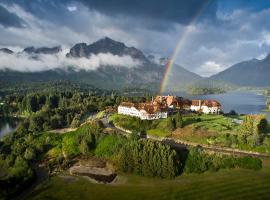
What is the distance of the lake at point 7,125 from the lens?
130 meters

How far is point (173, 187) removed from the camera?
5866cm

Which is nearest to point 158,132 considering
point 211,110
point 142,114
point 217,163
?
point 142,114

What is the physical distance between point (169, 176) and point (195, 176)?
17.1 feet

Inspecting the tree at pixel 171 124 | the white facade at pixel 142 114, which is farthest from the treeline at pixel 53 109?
the tree at pixel 171 124

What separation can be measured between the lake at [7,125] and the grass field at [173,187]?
73449mm

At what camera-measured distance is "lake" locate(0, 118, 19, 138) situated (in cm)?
13045

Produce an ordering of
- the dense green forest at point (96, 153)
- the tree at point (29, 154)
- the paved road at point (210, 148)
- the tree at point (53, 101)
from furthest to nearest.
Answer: the tree at point (53, 101), the tree at point (29, 154), the paved road at point (210, 148), the dense green forest at point (96, 153)

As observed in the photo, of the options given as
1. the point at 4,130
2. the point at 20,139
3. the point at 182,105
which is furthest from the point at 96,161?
the point at 4,130

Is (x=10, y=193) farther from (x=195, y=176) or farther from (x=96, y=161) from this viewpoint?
(x=195, y=176)

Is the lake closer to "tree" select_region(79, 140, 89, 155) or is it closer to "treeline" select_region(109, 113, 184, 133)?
"treeline" select_region(109, 113, 184, 133)

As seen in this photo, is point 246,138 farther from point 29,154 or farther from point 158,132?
point 29,154

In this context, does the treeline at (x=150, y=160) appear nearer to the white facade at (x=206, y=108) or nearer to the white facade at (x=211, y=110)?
the white facade at (x=211, y=110)

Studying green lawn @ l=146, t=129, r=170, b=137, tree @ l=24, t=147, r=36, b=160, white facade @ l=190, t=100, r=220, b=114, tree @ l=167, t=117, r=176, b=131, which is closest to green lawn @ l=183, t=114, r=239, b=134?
tree @ l=167, t=117, r=176, b=131

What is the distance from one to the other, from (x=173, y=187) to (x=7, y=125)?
10772 centimetres
